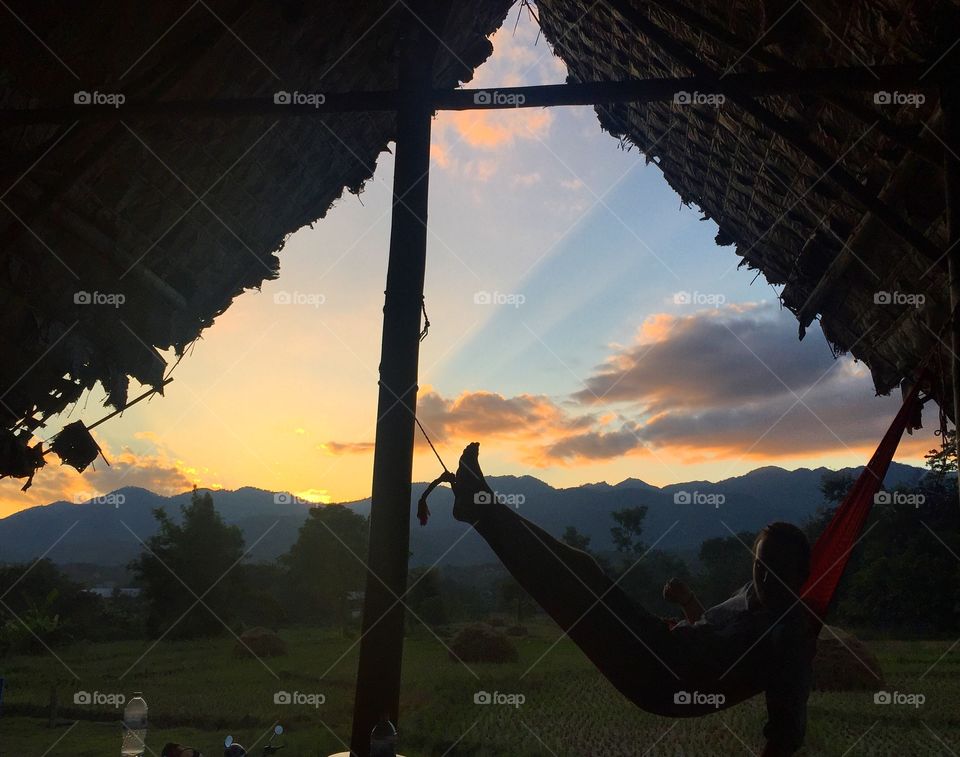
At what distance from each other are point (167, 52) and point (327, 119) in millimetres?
1274

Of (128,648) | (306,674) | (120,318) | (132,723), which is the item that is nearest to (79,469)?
(120,318)

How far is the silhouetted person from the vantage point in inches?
76.8

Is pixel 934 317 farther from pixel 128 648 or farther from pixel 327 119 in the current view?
pixel 128 648

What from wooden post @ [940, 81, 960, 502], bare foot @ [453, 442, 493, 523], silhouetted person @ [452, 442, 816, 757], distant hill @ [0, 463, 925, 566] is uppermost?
wooden post @ [940, 81, 960, 502]

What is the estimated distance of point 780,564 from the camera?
2.05 m

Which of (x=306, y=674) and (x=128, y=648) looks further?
(x=128, y=648)

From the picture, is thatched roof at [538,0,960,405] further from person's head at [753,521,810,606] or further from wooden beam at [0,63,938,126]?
person's head at [753,521,810,606]

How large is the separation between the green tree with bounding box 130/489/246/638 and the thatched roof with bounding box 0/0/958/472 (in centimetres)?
1382

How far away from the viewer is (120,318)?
4344 mm

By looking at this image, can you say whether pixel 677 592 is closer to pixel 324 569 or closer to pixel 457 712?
pixel 457 712

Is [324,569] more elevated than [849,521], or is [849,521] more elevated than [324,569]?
[849,521]

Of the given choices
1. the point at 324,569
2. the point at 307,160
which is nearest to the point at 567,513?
the point at 324,569

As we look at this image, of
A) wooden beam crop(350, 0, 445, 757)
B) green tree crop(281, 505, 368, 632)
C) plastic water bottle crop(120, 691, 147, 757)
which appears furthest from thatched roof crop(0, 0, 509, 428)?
green tree crop(281, 505, 368, 632)

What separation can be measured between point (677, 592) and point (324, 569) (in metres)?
16.5
